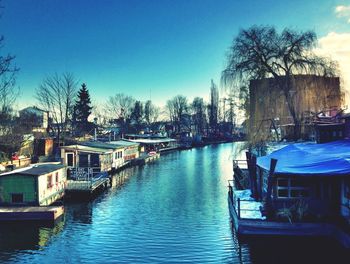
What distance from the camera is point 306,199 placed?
17.9 metres

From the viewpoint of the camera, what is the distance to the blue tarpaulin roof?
16.0 metres

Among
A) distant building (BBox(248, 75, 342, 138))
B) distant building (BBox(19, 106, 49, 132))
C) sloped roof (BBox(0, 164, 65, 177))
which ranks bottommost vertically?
sloped roof (BBox(0, 164, 65, 177))

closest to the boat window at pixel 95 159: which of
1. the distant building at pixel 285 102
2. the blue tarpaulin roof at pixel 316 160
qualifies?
the distant building at pixel 285 102

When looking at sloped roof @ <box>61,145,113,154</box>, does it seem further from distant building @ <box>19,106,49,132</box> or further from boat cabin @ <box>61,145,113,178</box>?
distant building @ <box>19,106,49,132</box>

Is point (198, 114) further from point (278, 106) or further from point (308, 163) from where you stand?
point (308, 163)

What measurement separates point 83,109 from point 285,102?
72682mm

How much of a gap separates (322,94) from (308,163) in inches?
528

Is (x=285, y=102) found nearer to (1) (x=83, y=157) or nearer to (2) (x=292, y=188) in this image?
(2) (x=292, y=188)

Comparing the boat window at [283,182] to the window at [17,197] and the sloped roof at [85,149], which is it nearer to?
the window at [17,197]

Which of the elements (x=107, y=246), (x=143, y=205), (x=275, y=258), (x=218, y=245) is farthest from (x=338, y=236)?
(x=143, y=205)

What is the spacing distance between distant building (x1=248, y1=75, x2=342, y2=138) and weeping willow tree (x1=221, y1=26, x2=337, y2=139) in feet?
1.31

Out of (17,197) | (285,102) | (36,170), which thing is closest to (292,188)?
(285,102)

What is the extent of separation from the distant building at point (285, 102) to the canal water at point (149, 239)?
23.5 feet

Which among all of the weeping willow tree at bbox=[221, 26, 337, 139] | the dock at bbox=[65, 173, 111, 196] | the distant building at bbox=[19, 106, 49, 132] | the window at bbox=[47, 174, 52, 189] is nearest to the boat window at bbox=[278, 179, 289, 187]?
the weeping willow tree at bbox=[221, 26, 337, 139]
